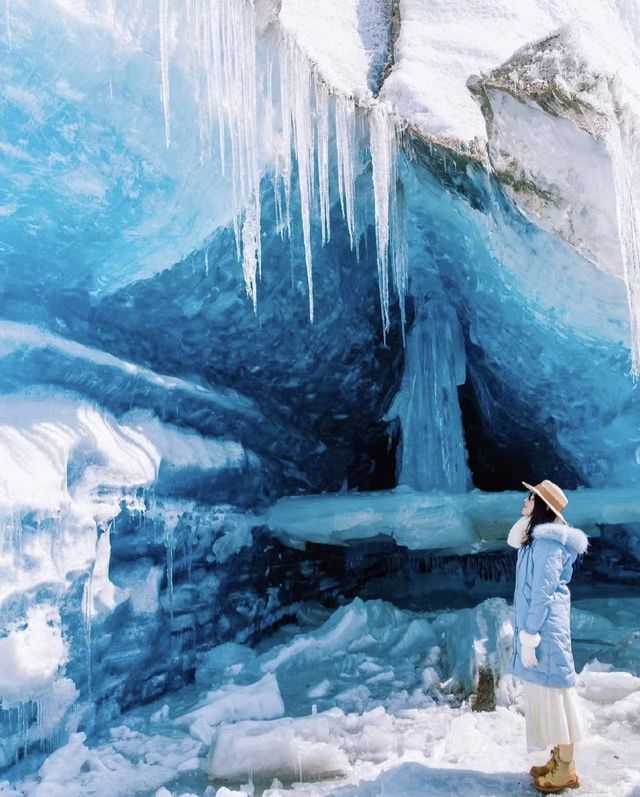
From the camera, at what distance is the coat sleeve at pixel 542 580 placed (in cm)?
326

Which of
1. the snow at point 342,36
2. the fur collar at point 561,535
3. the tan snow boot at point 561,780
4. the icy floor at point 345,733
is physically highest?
the snow at point 342,36

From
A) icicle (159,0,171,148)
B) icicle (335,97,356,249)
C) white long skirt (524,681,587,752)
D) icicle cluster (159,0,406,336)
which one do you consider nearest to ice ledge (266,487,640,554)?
icicle cluster (159,0,406,336)

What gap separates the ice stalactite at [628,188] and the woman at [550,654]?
103 inches

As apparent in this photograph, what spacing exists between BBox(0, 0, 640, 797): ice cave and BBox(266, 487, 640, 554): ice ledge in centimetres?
3

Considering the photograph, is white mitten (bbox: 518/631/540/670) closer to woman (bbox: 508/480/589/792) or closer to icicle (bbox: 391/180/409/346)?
woman (bbox: 508/480/589/792)

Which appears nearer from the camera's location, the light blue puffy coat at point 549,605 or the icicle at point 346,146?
the light blue puffy coat at point 549,605

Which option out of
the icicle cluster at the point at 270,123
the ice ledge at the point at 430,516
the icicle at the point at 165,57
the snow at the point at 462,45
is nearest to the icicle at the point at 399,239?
the icicle cluster at the point at 270,123

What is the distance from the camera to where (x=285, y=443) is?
23.9 ft

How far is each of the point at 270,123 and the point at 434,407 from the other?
3560 millimetres

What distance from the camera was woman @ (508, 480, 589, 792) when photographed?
325cm

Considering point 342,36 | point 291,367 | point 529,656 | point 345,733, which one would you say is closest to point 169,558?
point 345,733

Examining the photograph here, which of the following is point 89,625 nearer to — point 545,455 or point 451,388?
point 451,388

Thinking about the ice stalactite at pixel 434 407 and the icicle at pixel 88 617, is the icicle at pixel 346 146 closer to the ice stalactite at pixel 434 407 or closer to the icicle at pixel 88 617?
the ice stalactite at pixel 434 407

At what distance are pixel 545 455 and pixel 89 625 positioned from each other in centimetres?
515
